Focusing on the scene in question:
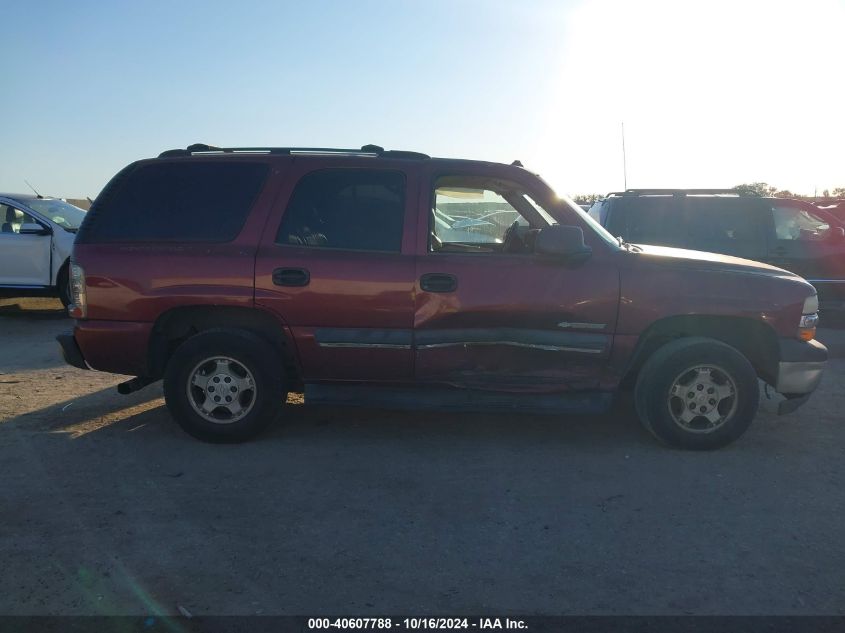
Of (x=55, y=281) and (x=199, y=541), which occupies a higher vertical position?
(x=55, y=281)

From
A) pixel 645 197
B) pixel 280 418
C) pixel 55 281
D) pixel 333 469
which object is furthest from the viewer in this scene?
pixel 55 281

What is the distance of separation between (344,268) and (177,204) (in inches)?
50.8

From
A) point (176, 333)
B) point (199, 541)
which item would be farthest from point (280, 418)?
point (199, 541)

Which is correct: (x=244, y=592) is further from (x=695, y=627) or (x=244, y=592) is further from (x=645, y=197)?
(x=645, y=197)

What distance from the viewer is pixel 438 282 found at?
5.16 m

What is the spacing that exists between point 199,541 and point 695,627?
2309mm

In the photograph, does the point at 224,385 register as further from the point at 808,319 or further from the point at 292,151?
the point at 808,319

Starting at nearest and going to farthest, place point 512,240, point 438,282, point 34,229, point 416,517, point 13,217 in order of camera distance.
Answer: point 416,517 → point 438,282 → point 512,240 → point 34,229 → point 13,217

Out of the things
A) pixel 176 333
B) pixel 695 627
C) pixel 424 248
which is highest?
pixel 424 248

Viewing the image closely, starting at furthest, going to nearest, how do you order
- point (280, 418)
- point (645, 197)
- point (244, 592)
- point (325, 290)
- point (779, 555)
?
point (645, 197)
point (280, 418)
point (325, 290)
point (779, 555)
point (244, 592)

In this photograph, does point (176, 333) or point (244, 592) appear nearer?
point (244, 592)

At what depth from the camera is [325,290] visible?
5.20 m

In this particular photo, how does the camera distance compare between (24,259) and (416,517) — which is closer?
(416,517)

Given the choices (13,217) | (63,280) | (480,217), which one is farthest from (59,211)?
(480,217)
